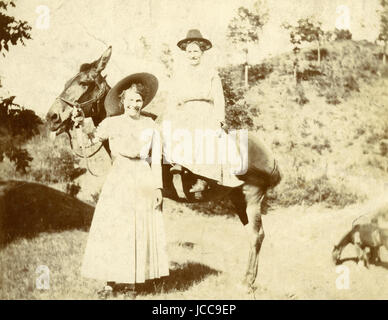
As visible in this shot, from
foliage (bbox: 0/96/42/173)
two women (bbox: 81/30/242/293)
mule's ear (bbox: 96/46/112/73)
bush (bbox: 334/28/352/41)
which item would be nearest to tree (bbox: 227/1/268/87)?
two women (bbox: 81/30/242/293)

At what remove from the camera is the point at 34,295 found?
17.2ft

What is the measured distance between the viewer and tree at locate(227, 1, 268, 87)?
18.1 feet

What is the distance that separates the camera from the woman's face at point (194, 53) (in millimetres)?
5402

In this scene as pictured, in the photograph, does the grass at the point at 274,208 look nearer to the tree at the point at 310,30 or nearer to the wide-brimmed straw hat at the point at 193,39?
the tree at the point at 310,30

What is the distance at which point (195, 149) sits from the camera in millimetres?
5148

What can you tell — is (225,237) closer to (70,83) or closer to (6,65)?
(70,83)

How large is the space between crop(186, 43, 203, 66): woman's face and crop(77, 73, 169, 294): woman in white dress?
0.55 m

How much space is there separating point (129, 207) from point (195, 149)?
31.2 inches

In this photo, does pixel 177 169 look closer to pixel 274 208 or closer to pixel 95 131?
pixel 95 131

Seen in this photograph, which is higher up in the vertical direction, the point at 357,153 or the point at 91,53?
the point at 91,53

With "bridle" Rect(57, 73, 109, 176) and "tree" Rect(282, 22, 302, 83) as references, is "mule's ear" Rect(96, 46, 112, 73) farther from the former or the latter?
"tree" Rect(282, 22, 302, 83)

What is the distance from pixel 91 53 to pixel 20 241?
192 cm

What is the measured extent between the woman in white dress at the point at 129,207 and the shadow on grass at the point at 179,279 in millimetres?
103
